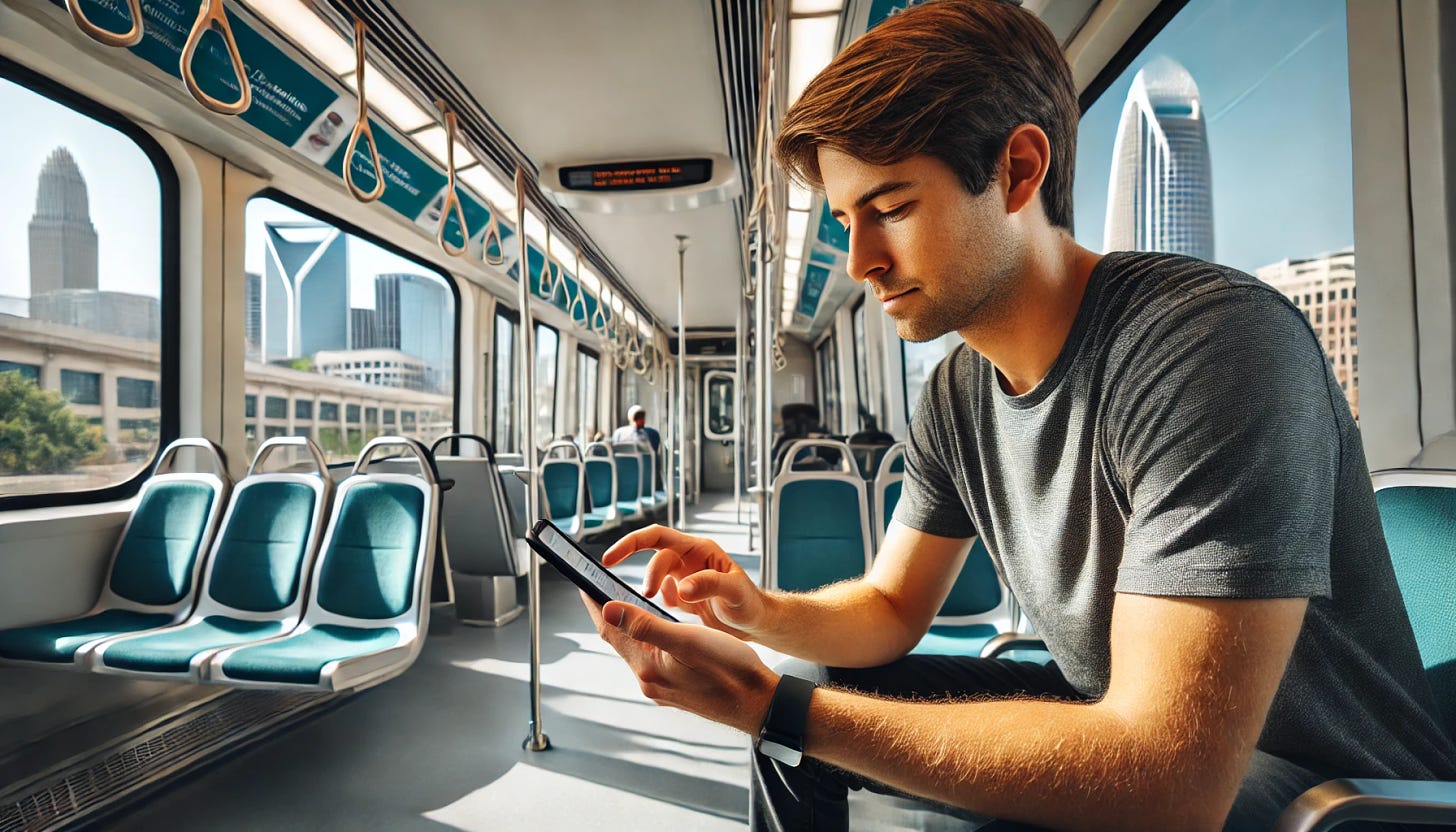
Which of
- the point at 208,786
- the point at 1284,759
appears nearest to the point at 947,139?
the point at 1284,759

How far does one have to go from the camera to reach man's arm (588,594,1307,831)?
59cm

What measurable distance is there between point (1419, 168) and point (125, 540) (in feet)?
13.2

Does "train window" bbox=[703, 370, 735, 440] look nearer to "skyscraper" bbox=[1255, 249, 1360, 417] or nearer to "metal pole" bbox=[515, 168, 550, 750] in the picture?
"metal pole" bbox=[515, 168, 550, 750]

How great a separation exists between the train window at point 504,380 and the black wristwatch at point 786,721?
6616 mm

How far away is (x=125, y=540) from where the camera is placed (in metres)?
2.67

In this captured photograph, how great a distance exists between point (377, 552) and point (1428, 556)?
2.67 meters

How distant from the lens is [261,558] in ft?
8.27

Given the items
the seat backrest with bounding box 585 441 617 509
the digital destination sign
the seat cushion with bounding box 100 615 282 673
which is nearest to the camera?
the seat cushion with bounding box 100 615 282 673

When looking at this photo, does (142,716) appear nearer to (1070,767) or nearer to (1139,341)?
(1070,767)

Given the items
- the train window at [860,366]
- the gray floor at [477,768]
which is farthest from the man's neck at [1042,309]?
the train window at [860,366]

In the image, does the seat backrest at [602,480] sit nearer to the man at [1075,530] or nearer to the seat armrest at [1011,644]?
the seat armrest at [1011,644]

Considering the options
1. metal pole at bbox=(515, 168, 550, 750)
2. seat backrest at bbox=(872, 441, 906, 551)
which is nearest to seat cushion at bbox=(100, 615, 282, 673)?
metal pole at bbox=(515, 168, 550, 750)

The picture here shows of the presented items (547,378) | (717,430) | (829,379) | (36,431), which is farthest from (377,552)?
(717,430)

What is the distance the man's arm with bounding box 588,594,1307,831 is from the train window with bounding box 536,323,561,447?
843cm
